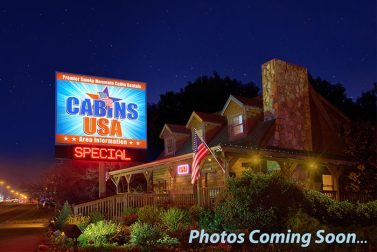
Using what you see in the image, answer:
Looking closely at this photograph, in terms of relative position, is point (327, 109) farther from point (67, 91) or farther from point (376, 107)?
point (67, 91)

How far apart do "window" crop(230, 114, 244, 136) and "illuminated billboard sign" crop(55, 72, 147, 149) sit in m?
6.48

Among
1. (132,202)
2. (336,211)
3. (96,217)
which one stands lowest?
(96,217)

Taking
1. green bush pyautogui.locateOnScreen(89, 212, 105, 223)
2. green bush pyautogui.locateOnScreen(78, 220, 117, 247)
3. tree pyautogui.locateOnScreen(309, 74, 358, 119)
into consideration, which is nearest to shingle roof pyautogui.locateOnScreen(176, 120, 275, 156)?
green bush pyautogui.locateOnScreen(89, 212, 105, 223)

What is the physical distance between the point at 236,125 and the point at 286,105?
3204mm

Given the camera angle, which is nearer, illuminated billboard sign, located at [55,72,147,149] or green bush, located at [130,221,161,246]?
green bush, located at [130,221,161,246]

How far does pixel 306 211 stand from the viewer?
1455cm

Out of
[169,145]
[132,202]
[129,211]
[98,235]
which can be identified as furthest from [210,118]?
[98,235]

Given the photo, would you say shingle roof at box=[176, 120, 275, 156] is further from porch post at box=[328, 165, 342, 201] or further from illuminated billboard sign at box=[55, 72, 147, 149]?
illuminated billboard sign at box=[55, 72, 147, 149]

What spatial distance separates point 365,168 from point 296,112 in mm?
4813

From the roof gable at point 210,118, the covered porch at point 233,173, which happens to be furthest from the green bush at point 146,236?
the roof gable at point 210,118

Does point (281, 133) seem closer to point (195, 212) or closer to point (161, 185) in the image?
point (195, 212)

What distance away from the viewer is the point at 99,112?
92.9ft

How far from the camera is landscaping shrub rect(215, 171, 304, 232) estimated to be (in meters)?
13.6

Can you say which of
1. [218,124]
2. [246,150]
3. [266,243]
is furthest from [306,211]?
[218,124]
